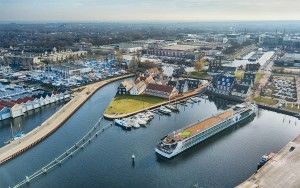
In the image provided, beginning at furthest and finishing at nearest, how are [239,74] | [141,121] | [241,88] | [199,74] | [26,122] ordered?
[199,74], [239,74], [241,88], [26,122], [141,121]

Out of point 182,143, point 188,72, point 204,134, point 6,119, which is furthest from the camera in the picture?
point 188,72

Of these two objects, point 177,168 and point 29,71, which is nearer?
point 177,168

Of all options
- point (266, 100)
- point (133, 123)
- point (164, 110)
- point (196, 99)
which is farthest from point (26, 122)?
point (266, 100)

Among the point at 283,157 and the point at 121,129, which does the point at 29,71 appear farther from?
the point at 283,157

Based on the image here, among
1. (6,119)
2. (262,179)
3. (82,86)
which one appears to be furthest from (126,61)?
(262,179)

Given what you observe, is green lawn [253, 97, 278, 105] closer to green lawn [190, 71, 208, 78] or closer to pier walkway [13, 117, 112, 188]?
green lawn [190, 71, 208, 78]

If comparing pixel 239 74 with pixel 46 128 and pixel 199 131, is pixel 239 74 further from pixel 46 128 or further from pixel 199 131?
pixel 46 128

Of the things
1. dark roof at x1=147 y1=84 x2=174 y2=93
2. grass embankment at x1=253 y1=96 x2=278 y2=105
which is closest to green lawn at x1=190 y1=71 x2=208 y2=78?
dark roof at x1=147 y1=84 x2=174 y2=93
